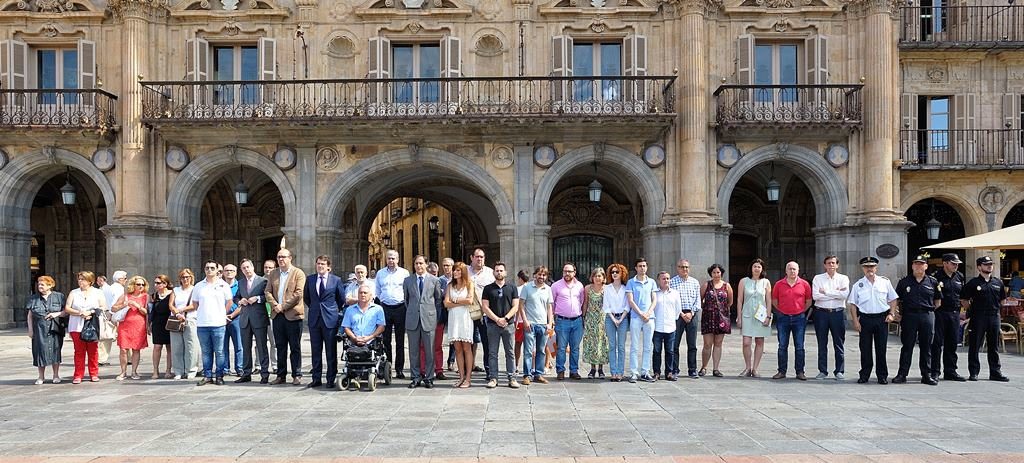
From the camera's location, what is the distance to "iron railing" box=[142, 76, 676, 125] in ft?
63.6

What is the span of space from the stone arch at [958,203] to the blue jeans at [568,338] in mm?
13647

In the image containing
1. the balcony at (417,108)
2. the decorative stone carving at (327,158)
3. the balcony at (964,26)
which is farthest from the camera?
the balcony at (964,26)

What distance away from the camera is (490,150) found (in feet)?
65.6

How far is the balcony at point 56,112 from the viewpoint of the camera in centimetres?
1931

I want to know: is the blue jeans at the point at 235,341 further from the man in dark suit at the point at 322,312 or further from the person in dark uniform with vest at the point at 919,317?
the person in dark uniform with vest at the point at 919,317

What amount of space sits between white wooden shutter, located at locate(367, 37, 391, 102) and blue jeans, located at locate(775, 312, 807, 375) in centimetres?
1168

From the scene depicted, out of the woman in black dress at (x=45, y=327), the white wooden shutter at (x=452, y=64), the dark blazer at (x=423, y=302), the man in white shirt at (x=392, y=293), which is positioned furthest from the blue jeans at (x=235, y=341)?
the white wooden shutter at (x=452, y=64)

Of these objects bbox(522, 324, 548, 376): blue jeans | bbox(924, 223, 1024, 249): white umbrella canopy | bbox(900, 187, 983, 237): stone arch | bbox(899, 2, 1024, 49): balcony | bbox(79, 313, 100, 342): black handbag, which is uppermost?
bbox(899, 2, 1024, 49): balcony

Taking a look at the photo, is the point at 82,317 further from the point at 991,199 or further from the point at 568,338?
the point at 991,199

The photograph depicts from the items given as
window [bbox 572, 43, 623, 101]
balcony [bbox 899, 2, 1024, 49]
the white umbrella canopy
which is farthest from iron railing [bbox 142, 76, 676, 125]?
balcony [bbox 899, 2, 1024, 49]

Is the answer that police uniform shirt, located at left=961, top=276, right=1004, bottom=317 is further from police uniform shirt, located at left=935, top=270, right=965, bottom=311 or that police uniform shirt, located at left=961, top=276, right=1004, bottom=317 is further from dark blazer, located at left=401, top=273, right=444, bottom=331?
dark blazer, located at left=401, top=273, right=444, bottom=331

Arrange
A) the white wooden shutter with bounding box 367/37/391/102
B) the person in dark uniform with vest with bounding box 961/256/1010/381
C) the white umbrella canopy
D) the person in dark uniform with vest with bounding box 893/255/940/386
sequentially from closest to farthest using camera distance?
the person in dark uniform with vest with bounding box 893/255/940/386
the person in dark uniform with vest with bounding box 961/256/1010/381
the white umbrella canopy
the white wooden shutter with bounding box 367/37/391/102

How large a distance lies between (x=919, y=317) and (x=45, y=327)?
37.6 ft

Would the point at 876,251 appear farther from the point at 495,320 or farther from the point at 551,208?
the point at 495,320
